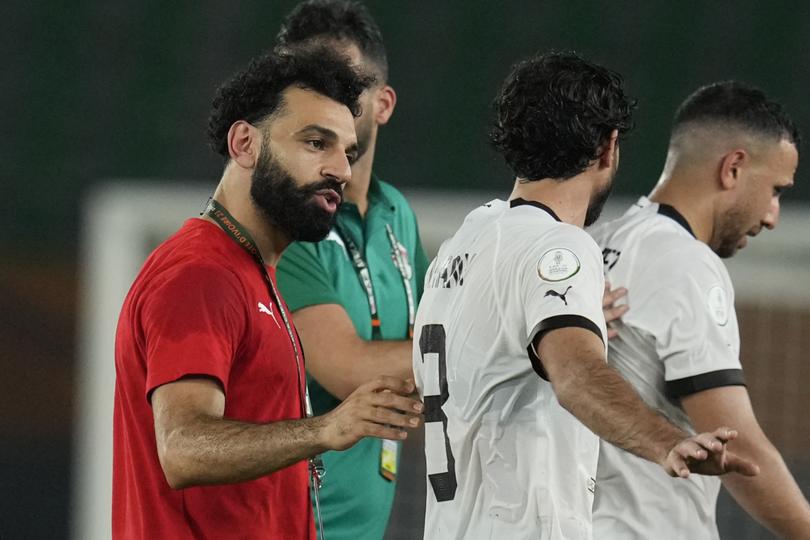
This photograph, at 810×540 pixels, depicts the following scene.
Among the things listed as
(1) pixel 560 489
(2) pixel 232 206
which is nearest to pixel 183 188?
(2) pixel 232 206

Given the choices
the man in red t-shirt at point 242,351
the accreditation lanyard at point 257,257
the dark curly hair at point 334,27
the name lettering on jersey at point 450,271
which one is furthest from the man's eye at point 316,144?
the dark curly hair at point 334,27

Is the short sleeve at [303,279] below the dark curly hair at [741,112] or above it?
below

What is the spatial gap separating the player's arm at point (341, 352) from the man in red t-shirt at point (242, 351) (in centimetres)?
49

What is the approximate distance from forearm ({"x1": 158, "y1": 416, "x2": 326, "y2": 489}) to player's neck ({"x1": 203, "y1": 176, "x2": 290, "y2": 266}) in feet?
1.78

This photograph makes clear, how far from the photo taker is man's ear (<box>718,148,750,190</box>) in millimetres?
3047

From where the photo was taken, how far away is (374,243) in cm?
334

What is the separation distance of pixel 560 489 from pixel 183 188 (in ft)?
13.1

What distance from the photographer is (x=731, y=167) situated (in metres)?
3.05

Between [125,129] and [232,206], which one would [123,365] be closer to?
[232,206]

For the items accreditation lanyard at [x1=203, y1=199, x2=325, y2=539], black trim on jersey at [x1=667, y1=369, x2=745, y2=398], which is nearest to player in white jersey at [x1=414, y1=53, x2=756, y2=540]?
accreditation lanyard at [x1=203, y1=199, x2=325, y2=539]

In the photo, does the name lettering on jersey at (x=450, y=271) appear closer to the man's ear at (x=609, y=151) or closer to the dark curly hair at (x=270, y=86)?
the man's ear at (x=609, y=151)

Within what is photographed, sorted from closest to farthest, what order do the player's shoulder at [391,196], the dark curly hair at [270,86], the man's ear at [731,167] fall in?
the dark curly hair at [270,86] < the man's ear at [731,167] < the player's shoulder at [391,196]

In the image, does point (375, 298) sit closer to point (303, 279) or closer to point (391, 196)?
point (303, 279)

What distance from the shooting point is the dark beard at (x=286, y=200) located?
2.49m
